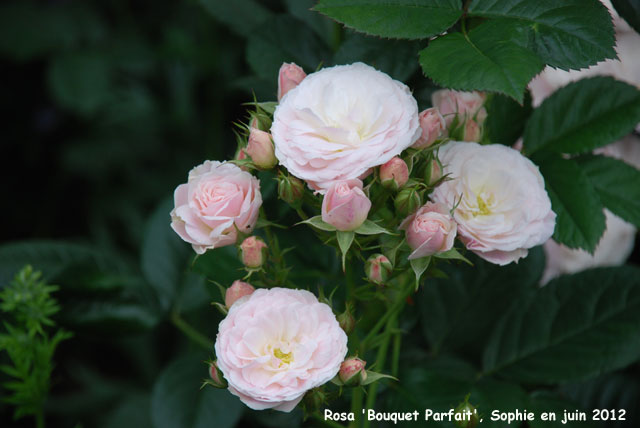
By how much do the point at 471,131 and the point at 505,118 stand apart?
0.14 metres

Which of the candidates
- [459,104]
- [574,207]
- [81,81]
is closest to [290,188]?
[459,104]

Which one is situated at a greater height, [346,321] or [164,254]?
[346,321]

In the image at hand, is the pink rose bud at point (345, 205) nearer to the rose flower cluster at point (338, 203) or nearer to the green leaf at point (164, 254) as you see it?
the rose flower cluster at point (338, 203)

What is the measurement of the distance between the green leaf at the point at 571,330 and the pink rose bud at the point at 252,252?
0.48 m

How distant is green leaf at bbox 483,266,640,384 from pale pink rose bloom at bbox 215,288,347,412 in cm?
44

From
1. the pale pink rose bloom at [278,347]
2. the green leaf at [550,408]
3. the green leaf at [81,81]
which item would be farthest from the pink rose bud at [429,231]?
the green leaf at [81,81]

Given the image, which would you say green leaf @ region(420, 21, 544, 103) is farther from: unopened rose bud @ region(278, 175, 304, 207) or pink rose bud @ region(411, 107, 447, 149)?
unopened rose bud @ region(278, 175, 304, 207)

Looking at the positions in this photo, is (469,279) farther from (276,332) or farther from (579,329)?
(276,332)

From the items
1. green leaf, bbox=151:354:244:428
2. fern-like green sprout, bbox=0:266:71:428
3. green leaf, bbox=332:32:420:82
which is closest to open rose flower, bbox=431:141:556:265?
green leaf, bbox=332:32:420:82

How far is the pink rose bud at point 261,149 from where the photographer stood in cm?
73

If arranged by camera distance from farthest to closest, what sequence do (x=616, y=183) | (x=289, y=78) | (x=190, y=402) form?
(x=190, y=402) → (x=616, y=183) → (x=289, y=78)

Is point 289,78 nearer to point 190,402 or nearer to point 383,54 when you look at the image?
point 383,54

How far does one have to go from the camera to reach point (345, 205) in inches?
26.3

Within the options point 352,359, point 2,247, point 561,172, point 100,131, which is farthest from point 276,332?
point 100,131
